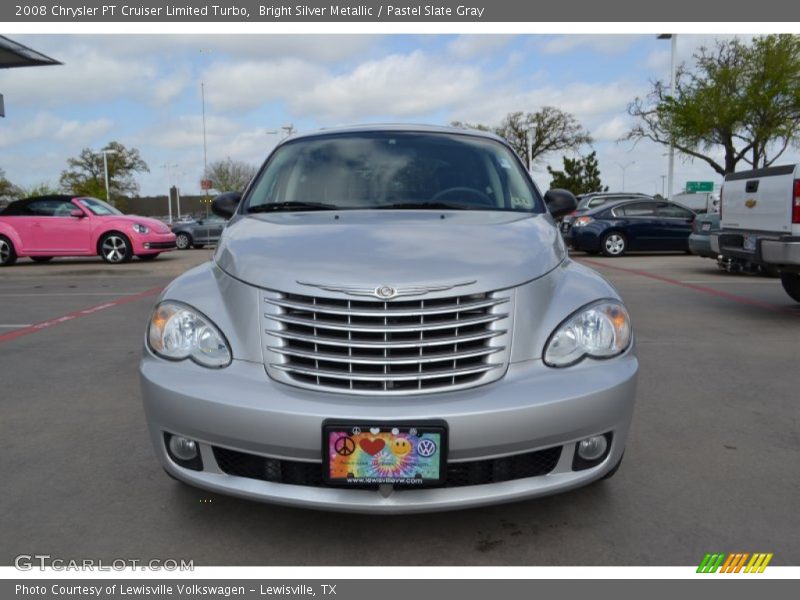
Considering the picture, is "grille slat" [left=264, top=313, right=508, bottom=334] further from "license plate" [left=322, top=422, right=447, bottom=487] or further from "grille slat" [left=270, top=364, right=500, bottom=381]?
"license plate" [left=322, top=422, right=447, bottom=487]

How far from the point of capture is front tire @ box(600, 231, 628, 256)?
16609 mm

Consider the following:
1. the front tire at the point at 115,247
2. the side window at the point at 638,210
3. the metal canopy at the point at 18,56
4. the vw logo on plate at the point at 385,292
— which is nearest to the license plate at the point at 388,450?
the vw logo on plate at the point at 385,292

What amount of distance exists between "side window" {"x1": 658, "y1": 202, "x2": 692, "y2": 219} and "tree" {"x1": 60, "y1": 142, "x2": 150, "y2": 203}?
160 ft

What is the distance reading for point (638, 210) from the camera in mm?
16578

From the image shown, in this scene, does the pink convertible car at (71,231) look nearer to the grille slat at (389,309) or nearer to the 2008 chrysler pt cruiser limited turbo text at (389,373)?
the 2008 chrysler pt cruiser limited turbo text at (389,373)

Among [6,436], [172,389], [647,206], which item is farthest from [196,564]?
[647,206]

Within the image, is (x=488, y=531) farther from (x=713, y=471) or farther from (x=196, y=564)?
(x=713, y=471)

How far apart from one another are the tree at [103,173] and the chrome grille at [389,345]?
189 feet

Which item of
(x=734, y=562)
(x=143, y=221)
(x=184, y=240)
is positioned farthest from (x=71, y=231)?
(x=734, y=562)

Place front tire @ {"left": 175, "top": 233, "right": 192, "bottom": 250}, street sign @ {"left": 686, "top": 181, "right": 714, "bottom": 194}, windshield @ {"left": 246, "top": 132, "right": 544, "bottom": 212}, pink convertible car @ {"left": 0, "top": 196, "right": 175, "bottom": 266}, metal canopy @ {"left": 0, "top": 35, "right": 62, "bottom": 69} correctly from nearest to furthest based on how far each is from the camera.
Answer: windshield @ {"left": 246, "top": 132, "right": 544, "bottom": 212}, pink convertible car @ {"left": 0, "top": 196, "right": 175, "bottom": 266}, metal canopy @ {"left": 0, "top": 35, "right": 62, "bottom": 69}, front tire @ {"left": 175, "top": 233, "right": 192, "bottom": 250}, street sign @ {"left": 686, "top": 181, "right": 714, "bottom": 194}

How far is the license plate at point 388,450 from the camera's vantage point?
7.31 ft

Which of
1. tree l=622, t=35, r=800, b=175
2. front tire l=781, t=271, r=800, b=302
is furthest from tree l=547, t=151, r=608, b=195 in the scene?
front tire l=781, t=271, r=800, b=302

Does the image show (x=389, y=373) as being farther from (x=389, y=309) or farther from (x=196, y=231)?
(x=196, y=231)
